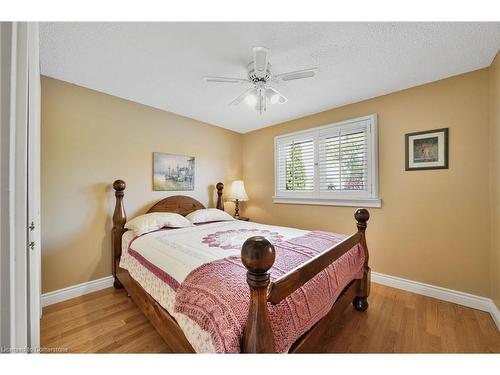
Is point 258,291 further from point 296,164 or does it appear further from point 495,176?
point 296,164

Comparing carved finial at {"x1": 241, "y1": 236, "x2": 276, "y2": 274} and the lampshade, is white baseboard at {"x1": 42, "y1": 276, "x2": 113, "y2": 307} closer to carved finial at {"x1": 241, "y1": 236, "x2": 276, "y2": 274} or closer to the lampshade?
the lampshade

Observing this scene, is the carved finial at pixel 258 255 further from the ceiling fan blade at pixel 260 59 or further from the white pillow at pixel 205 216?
the white pillow at pixel 205 216

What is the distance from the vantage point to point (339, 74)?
203 centimetres

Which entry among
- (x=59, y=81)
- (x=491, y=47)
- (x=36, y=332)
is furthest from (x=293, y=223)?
(x=59, y=81)

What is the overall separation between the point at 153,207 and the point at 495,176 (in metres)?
3.57

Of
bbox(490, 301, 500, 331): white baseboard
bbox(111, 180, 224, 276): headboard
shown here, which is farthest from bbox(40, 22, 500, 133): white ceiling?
bbox(490, 301, 500, 331): white baseboard

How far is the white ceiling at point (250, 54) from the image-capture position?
1445 millimetres

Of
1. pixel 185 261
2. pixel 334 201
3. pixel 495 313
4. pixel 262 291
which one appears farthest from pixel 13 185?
pixel 495 313

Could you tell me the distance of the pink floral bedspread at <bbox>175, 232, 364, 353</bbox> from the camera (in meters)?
0.91

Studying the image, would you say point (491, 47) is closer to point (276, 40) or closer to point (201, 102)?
point (276, 40)

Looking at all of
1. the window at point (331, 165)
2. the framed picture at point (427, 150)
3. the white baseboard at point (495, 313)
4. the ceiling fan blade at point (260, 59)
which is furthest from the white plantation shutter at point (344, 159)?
the ceiling fan blade at point (260, 59)

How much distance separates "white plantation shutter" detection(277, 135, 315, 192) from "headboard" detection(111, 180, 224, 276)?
1.07 m

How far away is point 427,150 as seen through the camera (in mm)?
2215
